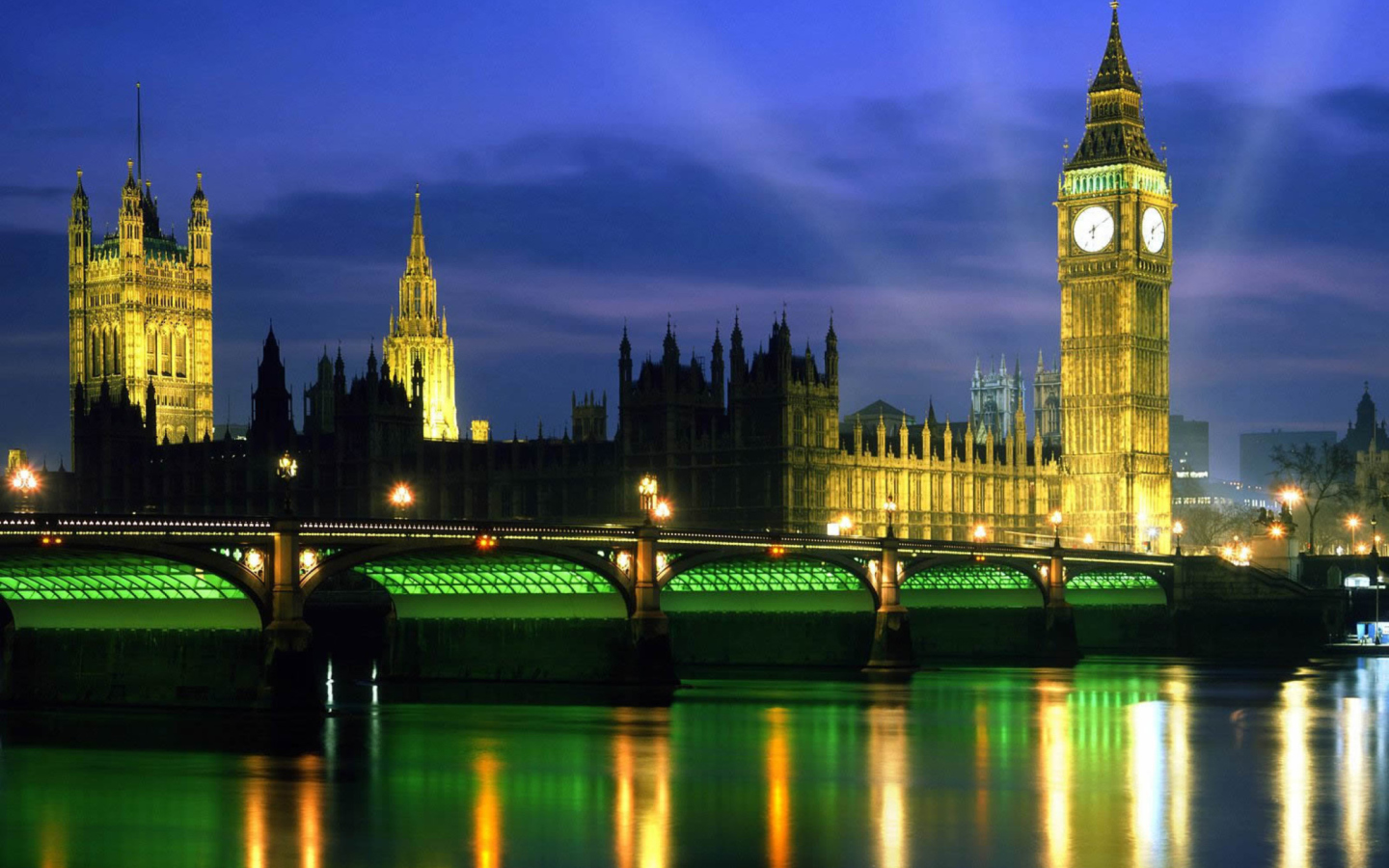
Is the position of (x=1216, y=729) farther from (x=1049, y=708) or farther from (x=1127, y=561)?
(x=1127, y=561)

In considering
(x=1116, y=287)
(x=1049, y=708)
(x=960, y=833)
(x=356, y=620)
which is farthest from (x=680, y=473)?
(x=960, y=833)

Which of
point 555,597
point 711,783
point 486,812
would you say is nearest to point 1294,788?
point 711,783

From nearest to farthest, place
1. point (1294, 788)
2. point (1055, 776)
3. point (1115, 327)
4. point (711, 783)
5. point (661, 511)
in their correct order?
point (1294, 788) → point (711, 783) → point (1055, 776) → point (661, 511) → point (1115, 327)

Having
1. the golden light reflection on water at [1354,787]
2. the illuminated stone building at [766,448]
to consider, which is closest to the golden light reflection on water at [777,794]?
the golden light reflection on water at [1354,787]

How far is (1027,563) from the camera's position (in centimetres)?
11844

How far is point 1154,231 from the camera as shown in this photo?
163 m

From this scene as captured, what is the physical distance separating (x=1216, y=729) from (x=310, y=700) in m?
29.2

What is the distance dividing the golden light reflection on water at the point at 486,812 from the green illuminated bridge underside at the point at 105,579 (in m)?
15.8

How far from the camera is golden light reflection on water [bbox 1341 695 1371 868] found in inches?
1714

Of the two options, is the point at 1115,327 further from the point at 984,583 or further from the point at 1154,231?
the point at 984,583

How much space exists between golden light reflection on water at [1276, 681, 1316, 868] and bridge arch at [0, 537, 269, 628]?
107 feet

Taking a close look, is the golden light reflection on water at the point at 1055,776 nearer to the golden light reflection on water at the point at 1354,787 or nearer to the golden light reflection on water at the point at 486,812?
the golden light reflection on water at the point at 1354,787

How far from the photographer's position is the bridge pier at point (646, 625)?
8931 centimetres

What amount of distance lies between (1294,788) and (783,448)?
2993 inches
